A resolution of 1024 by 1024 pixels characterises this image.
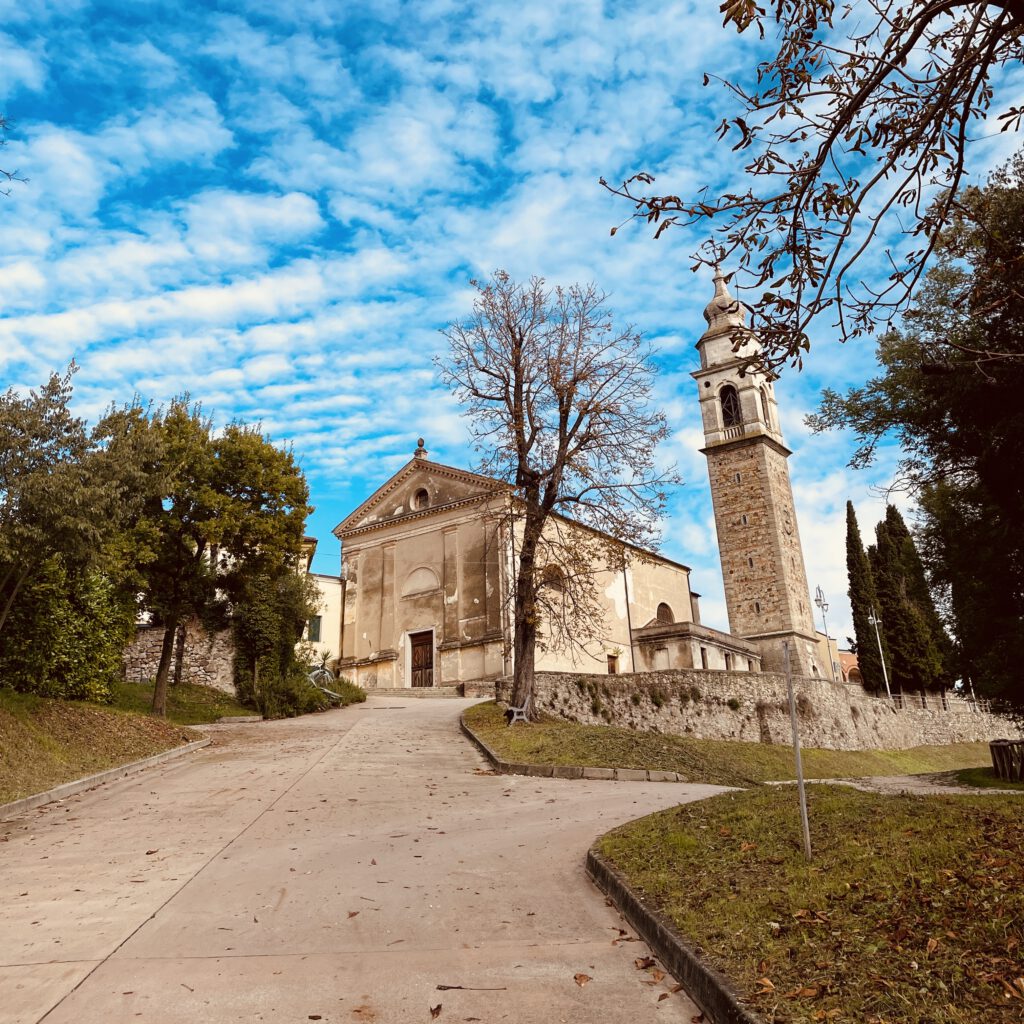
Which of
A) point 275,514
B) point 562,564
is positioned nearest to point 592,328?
point 562,564

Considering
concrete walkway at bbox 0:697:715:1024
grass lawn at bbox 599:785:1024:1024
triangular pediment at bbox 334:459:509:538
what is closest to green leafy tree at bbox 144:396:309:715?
concrete walkway at bbox 0:697:715:1024

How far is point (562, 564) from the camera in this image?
19953mm

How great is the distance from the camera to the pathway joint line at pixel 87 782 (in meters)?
9.80

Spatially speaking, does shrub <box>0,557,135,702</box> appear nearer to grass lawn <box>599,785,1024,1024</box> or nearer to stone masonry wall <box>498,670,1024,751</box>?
stone masonry wall <box>498,670,1024,751</box>

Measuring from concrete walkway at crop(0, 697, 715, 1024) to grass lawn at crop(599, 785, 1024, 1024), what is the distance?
472mm

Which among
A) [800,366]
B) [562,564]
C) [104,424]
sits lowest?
[800,366]

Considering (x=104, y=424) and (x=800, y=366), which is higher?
(x=104, y=424)

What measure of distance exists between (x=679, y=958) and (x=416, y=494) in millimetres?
33826

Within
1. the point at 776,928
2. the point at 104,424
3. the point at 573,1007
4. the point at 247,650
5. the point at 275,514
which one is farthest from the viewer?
the point at 247,650

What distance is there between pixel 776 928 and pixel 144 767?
40.6ft

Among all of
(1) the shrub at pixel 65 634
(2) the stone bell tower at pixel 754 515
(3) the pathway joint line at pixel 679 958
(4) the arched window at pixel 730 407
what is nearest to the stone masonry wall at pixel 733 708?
(2) the stone bell tower at pixel 754 515

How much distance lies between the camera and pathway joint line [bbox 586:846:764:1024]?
3.58 metres

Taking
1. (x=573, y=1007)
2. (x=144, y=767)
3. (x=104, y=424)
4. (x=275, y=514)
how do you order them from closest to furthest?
(x=573, y=1007), (x=144, y=767), (x=104, y=424), (x=275, y=514)

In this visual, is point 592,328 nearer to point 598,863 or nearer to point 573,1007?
point 598,863
